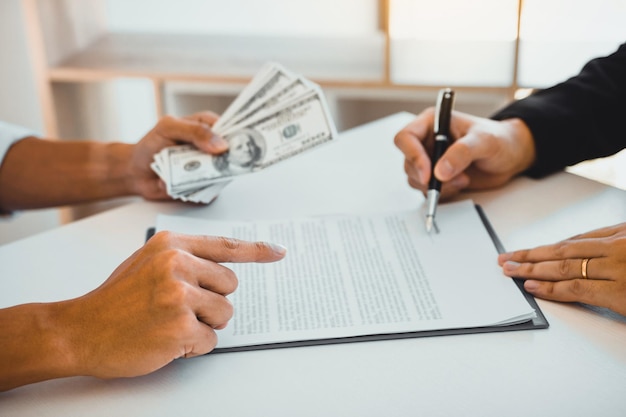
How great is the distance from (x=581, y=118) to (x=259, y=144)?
0.59 metres


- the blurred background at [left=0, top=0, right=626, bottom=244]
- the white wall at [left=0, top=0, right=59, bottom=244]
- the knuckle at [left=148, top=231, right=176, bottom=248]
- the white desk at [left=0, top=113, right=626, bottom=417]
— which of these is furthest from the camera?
the white wall at [left=0, top=0, right=59, bottom=244]

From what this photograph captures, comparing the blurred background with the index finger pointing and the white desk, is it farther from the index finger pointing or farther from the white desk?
the index finger pointing

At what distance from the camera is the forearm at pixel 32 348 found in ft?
2.37

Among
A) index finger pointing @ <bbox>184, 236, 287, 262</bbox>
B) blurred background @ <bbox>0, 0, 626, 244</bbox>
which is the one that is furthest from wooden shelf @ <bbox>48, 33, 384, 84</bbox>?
index finger pointing @ <bbox>184, 236, 287, 262</bbox>

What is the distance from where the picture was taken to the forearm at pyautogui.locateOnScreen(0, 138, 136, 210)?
50.3 inches

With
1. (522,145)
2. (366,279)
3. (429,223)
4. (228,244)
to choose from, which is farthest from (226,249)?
(522,145)

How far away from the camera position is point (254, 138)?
1.19 meters

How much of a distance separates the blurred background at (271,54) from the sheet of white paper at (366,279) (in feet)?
4.03

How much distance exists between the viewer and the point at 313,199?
1170 millimetres

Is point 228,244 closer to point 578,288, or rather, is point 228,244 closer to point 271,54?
point 578,288

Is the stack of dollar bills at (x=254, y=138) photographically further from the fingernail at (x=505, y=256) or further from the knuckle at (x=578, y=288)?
the knuckle at (x=578, y=288)

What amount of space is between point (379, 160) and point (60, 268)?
2.06ft

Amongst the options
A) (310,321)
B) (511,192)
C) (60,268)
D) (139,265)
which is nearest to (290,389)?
(310,321)

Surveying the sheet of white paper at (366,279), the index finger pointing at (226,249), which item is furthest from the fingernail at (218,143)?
the index finger pointing at (226,249)
